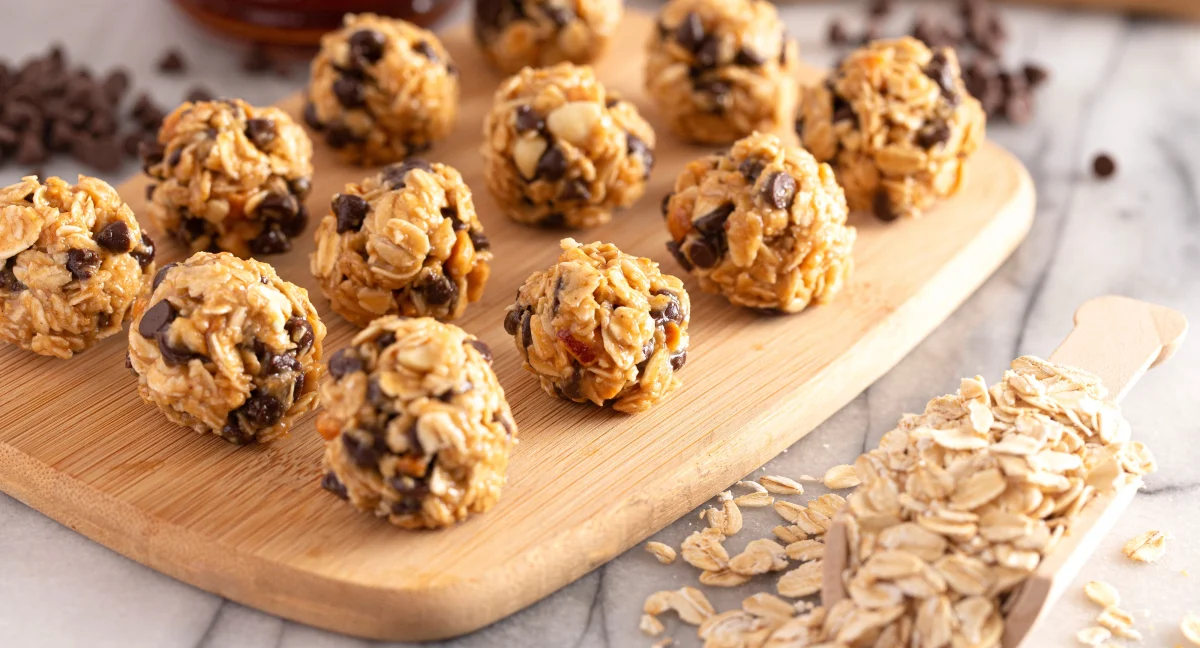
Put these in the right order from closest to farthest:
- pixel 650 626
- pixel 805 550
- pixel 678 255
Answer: pixel 650 626, pixel 805 550, pixel 678 255

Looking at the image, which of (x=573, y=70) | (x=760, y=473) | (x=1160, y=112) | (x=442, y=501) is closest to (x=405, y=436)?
(x=442, y=501)

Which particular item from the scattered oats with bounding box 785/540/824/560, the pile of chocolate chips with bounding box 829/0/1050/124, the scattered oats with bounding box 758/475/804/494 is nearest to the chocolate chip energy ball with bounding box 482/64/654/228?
the scattered oats with bounding box 758/475/804/494

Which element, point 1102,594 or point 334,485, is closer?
point 334,485

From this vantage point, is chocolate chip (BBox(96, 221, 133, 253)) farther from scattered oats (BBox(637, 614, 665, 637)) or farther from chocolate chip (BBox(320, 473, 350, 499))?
scattered oats (BBox(637, 614, 665, 637))

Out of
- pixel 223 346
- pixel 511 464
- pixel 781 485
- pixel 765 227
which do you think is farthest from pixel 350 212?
pixel 781 485

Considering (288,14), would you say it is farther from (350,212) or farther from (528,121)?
(350,212)
